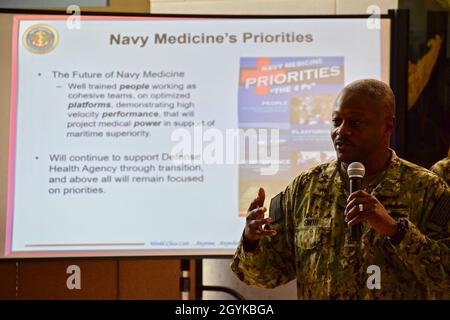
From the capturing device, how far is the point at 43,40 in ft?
11.6

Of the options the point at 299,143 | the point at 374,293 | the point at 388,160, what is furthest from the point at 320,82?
the point at 374,293

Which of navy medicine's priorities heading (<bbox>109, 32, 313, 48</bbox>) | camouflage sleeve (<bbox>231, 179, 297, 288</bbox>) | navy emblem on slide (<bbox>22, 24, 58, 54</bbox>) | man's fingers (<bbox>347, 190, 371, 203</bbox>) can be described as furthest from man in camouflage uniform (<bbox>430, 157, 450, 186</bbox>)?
navy emblem on slide (<bbox>22, 24, 58, 54</bbox>)

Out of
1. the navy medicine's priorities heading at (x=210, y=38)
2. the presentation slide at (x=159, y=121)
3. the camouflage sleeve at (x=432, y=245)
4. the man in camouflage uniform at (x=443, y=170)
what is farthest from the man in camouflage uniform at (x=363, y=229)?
the navy medicine's priorities heading at (x=210, y=38)

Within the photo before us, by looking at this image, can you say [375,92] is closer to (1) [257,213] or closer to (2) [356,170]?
(2) [356,170]

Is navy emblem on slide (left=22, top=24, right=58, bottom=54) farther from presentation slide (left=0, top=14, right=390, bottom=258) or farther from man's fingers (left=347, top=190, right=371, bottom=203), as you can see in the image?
man's fingers (left=347, top=190, right=371, bottom=203)

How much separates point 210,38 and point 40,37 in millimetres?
811

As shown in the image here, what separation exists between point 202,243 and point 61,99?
952 millimetres

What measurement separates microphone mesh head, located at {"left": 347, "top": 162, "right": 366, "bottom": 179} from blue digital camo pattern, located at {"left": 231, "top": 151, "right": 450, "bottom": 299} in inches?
5.9

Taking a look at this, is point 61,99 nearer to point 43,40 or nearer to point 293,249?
point 43,40

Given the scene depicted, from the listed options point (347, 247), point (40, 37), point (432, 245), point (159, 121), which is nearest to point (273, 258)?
point (347, 247)

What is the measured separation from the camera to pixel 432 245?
2164 millimetres

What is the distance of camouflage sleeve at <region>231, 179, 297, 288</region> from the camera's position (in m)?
2.39
